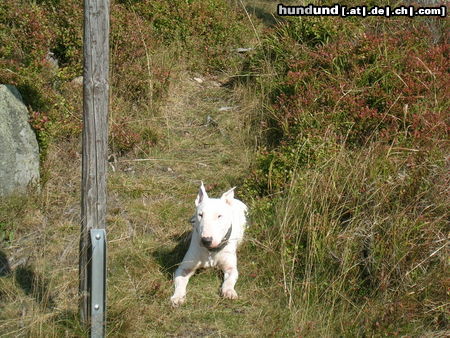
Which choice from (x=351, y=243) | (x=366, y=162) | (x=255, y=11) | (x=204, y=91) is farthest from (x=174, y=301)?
(x=255, y=11)

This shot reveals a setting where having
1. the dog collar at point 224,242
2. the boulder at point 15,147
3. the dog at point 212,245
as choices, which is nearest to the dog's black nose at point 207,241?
the dog at point 212,245

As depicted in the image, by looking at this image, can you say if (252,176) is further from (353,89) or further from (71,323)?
(71,323)

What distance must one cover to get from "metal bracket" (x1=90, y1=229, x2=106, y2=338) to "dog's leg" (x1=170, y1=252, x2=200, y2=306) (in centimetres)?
109

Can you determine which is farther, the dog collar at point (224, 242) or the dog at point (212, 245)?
the dog collar at point (224, 242)

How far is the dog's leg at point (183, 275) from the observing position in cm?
603

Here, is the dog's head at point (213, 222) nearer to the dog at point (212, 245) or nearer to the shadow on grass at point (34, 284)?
the dog at point (212, 245)

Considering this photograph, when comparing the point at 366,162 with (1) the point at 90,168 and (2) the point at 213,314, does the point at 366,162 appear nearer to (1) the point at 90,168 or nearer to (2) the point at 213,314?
(2) the point at 213,314

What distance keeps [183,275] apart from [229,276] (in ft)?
1.27

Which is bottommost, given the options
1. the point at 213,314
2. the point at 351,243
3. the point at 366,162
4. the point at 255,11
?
the point at 213,314

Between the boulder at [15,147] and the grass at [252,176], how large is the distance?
0.57 ft

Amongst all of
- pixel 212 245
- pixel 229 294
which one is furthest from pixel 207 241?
pixel 229 294

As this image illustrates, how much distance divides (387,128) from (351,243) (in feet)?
7.10

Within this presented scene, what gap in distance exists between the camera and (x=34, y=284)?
557 cm

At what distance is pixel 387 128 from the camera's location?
775 cm
